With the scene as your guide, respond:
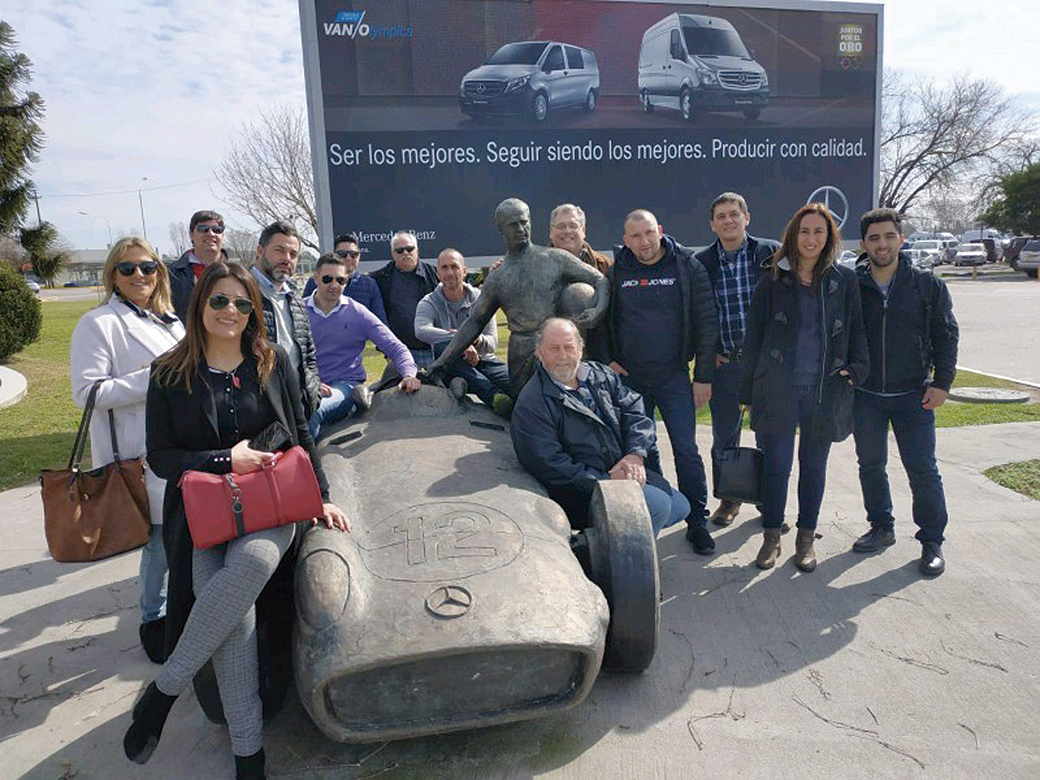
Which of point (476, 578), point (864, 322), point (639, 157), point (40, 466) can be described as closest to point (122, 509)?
point (476, 578)

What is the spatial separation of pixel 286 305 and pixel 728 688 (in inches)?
120

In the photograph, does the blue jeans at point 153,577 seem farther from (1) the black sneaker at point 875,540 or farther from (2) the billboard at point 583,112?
(2) the billboard at point 583,112

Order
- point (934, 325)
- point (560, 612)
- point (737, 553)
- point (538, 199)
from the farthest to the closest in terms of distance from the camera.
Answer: point (538, 199), point (737, 553), point (934, 325), point (560, 612)

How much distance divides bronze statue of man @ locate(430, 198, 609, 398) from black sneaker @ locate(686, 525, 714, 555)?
147 centimetres

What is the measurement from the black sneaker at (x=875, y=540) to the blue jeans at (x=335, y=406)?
332cm

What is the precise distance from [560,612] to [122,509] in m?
2.08

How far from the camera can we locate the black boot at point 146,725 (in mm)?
2691

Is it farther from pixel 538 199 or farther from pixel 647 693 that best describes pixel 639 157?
pixel 647 693

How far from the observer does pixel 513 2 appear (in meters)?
11.3

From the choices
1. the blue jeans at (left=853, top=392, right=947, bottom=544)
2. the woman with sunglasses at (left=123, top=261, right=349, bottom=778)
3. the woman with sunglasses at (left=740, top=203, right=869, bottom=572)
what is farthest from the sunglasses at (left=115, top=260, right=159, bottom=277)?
the blue jeans at (left=853, top=392, right=947, bottom=544)

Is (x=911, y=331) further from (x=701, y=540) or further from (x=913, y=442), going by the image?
(x=701, y=540)

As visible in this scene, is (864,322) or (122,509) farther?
(864,322)

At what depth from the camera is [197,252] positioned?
16.6 ft

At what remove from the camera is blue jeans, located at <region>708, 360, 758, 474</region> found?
523 centimetres
